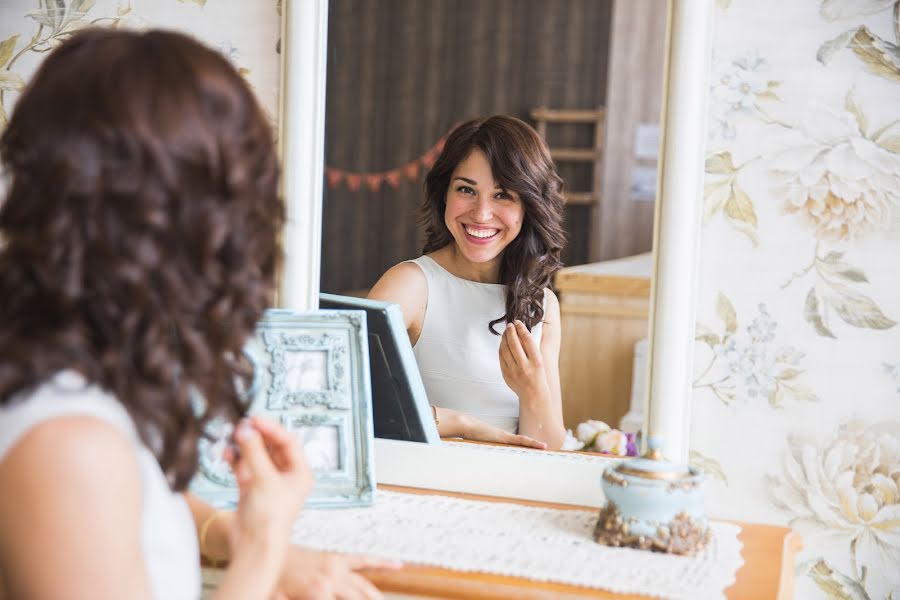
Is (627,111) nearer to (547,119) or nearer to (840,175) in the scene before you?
(547,119)

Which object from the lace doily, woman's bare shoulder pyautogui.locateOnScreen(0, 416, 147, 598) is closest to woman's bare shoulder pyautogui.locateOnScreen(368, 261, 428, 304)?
the lace doily

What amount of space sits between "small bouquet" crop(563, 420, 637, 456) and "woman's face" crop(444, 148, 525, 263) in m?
0.28

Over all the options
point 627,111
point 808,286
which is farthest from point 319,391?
point 808,286

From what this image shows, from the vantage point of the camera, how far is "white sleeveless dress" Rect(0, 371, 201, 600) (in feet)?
2.33

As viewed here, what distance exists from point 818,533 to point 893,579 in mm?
112

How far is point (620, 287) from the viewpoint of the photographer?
1250mm

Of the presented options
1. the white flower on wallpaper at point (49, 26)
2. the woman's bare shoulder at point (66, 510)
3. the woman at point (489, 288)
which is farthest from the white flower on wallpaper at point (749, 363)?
the white flower on wallpaper at point (49, 26)

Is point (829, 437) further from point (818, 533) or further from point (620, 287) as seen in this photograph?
point (620, 287)

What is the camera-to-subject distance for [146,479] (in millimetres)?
808

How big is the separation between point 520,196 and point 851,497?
24.1 inches

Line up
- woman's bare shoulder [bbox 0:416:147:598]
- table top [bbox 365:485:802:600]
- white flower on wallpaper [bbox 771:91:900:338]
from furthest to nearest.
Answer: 1. white flower on wallpaper [bbox 771:91:900:338]
2. table top [bbox 365:485:802:600]
3. woman's bare shoulder [bbox 0:416:147:598]

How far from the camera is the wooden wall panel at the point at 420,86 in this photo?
121 centimetres

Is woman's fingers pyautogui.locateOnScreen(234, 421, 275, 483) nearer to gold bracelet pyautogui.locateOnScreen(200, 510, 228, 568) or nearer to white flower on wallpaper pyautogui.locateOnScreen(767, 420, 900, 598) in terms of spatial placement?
gold bracelet pyautogui.locateOnScreen(200, 510, 228, 568)

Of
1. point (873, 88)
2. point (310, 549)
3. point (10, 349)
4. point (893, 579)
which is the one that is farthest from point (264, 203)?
point (893, 579)
